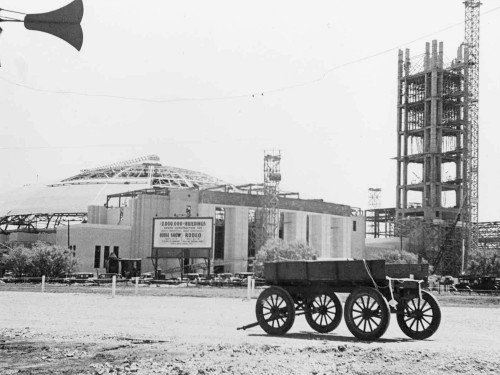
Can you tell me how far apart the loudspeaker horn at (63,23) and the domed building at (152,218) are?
3177 inches

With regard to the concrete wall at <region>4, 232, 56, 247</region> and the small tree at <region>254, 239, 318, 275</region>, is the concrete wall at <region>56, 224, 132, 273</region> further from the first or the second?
the small tree at <region>254, 239, 318, 275</region>

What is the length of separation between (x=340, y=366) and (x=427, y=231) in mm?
127373

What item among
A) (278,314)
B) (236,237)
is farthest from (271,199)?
(278,314)

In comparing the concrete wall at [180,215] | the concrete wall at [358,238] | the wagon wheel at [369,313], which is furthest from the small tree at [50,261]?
the wagon wheel at [369,313]

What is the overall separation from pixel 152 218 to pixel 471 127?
63050mm

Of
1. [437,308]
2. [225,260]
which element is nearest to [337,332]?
[437,308]

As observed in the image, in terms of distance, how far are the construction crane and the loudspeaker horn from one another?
5183 inches

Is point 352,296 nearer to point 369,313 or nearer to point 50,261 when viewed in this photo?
point 369,313

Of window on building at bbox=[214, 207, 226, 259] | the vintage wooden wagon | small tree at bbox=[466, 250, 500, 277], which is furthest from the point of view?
window on building at bbox=[214, 207, 226, 259]

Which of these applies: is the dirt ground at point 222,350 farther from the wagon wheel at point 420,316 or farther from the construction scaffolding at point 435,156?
the construction scaffolding at point 435,156

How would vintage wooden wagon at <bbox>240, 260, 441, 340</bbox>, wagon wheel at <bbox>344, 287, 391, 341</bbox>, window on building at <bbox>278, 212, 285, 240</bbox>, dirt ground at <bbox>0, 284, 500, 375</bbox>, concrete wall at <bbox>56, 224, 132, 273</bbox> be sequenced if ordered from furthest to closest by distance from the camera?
window on building at <bbox>278, 212, 285, 240</bbox>, concrete wall at <bbox>56, 224, 132, 273</bbox>, vintage wooden wagon at <bbox>240, 260, 441, 340</bbox>, wagon wheel at <bbox>344, 287, 391, 341</bbox>, dirt ground at <bbox>0, 284, 500, 375</bbox>

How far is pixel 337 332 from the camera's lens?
19875mm

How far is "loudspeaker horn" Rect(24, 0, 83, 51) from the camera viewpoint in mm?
10258

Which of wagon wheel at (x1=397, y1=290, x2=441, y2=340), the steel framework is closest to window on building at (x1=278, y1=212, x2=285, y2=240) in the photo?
the steel framework
